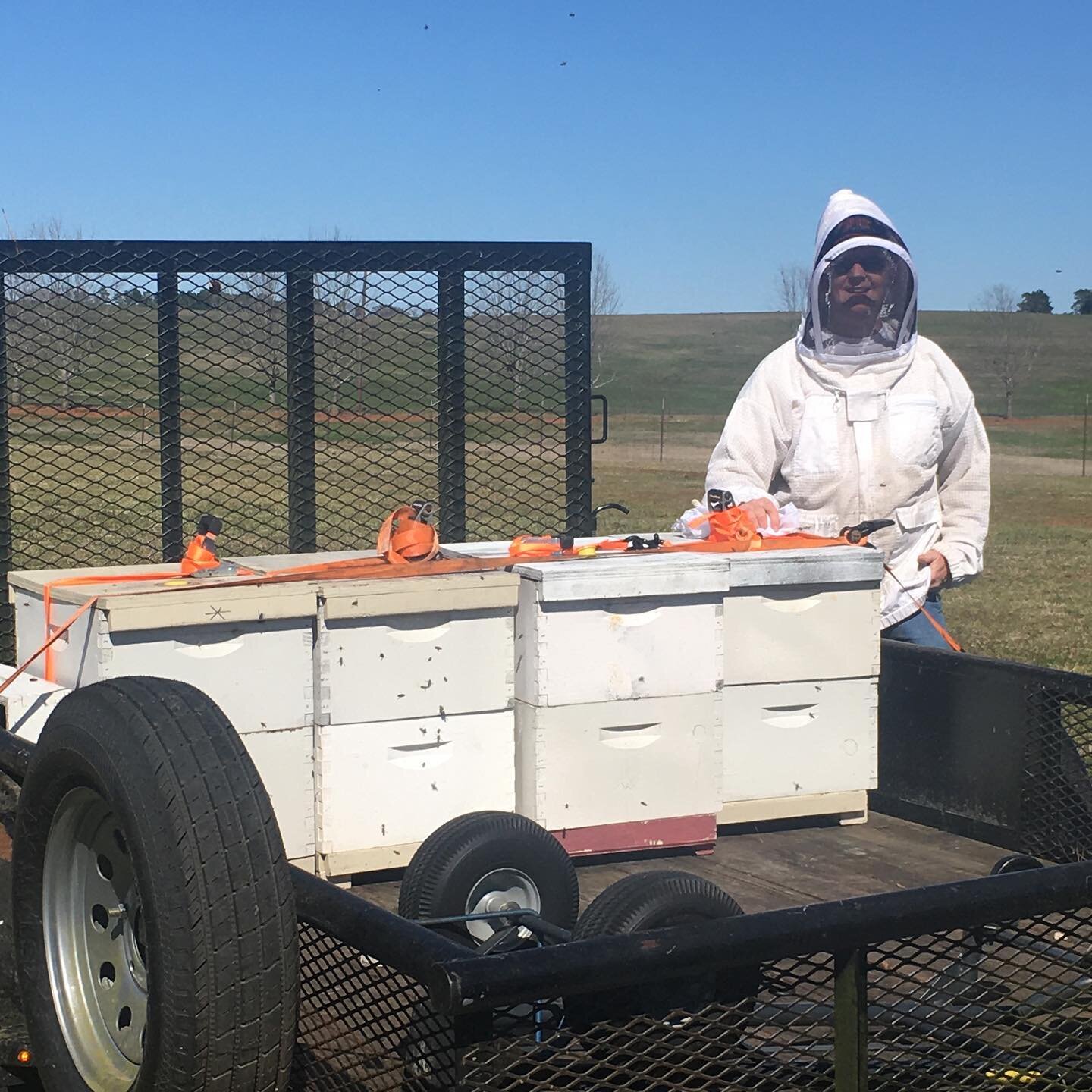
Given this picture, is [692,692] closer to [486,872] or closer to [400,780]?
[400,780]

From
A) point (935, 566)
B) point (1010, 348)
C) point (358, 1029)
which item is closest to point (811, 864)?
point (935, 566)

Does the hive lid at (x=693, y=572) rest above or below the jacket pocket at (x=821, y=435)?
below

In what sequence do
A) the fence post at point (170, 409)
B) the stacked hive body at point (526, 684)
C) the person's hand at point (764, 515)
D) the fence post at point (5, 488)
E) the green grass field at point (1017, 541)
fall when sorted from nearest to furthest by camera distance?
the stacked hive body at point (526, 684) < the fence post at point (5, 488) < the person's hand at point (764, 515) < the fence post at point (170, 409) < the green grass field at point (1017, 541)

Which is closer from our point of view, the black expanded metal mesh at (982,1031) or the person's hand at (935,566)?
the black expanded metal mesh at (982,1031)

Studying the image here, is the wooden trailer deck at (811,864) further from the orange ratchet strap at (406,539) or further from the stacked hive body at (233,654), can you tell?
the orange ratchet strap at (406,539)

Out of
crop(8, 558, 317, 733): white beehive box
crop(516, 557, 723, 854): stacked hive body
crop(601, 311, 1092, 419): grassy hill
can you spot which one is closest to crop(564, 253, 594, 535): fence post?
crop(516, 557, 723, 854): stacked hive body

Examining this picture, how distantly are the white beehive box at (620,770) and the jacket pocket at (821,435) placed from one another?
0.92m

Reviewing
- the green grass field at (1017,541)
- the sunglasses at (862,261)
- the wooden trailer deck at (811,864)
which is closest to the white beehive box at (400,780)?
the wooden trailer deck at (811,864)

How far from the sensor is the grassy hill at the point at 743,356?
242 feet

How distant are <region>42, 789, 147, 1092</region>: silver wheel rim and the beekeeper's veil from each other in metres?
2.83

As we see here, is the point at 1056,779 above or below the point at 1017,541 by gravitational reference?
above

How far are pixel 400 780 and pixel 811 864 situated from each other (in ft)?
3.34

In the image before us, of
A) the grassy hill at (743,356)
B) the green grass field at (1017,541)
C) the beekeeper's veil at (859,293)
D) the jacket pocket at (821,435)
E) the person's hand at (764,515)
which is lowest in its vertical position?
the green grass field at (1017,541)

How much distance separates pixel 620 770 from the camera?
3.80 m
